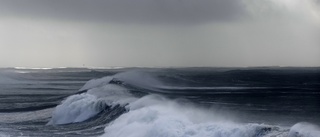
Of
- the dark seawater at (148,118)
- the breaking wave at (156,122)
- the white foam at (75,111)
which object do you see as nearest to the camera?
the breaking wave at (156,122)

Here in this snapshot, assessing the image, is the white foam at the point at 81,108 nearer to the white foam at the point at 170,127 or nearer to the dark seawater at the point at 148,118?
the dark seawater at the point at 148,118

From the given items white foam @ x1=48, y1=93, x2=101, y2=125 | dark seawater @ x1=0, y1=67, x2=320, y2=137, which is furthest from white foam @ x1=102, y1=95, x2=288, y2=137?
white foam @ x1=48, y1=93, x2=101, y2=125

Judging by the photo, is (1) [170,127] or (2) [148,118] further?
(2) [148,118]

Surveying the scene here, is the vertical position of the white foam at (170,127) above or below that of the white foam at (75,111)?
above

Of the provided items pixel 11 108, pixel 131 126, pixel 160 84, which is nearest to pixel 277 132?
pixel 131 126

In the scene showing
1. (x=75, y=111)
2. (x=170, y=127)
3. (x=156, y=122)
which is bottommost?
(x=75, y=111)

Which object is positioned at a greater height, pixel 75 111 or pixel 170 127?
pixel 170 127

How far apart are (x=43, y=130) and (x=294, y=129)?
1392 centimetres

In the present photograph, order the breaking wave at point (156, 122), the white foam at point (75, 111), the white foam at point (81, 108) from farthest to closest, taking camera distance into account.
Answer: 1. the white foam at point (81, 108)
2. the white foam at point (75, 111)
3. the breaking wave at point (156, 122)

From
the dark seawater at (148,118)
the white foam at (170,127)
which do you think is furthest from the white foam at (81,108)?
the white foam at (170,127)

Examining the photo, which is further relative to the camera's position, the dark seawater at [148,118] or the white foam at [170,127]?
the dark seawater at [148,118]

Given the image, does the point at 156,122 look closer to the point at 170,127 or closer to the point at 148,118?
the point at 170,127

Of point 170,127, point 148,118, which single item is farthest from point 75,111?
point 170,127

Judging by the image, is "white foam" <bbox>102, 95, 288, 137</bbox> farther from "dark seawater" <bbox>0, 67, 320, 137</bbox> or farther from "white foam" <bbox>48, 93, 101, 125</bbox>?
"white foam" <bbox>48, 93, 101, 125</bbox>
